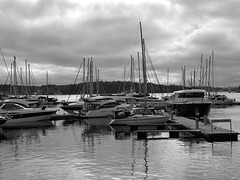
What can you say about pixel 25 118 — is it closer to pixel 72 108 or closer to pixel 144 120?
pixel 72 108

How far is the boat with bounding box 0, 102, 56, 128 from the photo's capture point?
1323 inches

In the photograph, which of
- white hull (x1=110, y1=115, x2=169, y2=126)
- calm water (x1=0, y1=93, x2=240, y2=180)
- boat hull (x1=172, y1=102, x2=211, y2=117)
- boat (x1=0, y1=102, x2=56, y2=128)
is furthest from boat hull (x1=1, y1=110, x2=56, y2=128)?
boat hull (x1=172, y1=102, x2=211, y2=117)

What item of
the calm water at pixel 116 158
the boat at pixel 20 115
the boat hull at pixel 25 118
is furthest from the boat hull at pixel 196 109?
the boat at pixel 20 115

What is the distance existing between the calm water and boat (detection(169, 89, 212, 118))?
1539cm

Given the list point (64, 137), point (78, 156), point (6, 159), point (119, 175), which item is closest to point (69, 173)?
point (119, 175)

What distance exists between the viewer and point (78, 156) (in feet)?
55.8

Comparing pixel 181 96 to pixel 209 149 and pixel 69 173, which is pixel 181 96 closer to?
pixel 209 149

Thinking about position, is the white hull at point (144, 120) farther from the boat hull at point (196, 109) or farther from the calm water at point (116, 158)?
the boat hull at point (196, 109)

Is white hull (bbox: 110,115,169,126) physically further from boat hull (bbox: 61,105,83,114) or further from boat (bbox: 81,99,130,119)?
boat hull (bbox: 61,105,83,114)

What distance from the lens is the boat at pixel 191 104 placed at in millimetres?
37000

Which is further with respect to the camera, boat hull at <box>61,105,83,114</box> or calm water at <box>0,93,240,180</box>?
boat hull at <box>61,105,83,114</box>

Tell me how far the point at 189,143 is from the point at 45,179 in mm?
10827

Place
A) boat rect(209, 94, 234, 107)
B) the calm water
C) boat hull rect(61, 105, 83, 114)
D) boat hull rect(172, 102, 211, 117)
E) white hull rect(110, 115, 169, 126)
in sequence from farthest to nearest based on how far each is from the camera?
boat rect(209, 94, 234, 107) < boat hull rect(61, 105, 83, 114) < boat hull rect(172, 102, 211, 117) < white hull rect(110, 115, 169, 126) < the calm water

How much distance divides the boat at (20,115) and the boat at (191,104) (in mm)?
15900
